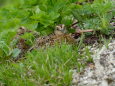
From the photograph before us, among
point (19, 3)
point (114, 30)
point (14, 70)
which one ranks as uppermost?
point (19, 3)

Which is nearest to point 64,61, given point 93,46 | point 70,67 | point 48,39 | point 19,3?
point 70,67

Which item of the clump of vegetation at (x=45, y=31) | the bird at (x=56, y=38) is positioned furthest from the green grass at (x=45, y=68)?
the bird at (x=56, y=38)

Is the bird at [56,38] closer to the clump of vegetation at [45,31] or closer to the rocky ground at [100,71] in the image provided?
the clump of vegetation at [45,31]

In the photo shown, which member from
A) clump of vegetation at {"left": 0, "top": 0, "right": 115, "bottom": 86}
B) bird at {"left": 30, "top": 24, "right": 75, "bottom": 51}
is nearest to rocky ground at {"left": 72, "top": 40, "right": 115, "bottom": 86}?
clump of vegetation at {"left": 0, "top": 0, "right": 115, "bottom": 86}

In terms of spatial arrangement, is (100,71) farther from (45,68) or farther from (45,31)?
(45,31)

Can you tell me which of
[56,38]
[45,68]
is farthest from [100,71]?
[56,38]

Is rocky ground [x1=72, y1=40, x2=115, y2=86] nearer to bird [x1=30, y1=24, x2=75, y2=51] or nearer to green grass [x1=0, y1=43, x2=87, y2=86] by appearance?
green grass [x1=0, y1=43, x2=87, y2=86]

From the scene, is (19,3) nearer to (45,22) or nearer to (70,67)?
(45,22)
